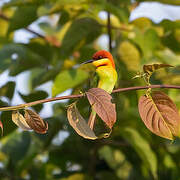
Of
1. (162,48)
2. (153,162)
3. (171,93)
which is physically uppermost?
(162,48)

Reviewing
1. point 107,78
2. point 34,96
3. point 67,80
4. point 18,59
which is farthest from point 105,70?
point 18,59

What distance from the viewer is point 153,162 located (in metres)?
1.78

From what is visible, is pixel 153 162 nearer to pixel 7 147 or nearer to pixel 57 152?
pixel 57 152

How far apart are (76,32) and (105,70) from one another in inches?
16.2

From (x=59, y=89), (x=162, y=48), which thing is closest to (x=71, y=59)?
(x=162, y=48)

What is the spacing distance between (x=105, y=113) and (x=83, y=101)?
825 millimetres

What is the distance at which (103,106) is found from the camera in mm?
1000

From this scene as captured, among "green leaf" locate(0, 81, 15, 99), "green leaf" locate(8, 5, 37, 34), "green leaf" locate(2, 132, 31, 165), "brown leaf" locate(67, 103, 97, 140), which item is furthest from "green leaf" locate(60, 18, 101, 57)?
→ "brown leaf" locate(67, 103, 97, 140)

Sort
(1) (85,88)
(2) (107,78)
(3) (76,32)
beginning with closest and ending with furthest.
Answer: (2) (107,78), (1) (85,88), (3) (76,32)

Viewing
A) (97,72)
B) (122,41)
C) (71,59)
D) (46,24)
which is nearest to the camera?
(97,72)

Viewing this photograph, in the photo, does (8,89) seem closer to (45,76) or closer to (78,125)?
(45,76)

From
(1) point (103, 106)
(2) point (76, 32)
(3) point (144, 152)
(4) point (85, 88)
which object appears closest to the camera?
(1) point (103, 106)

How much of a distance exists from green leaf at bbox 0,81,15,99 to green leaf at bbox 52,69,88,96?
21 cm

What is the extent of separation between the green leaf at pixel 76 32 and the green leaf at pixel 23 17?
0.69 feet
